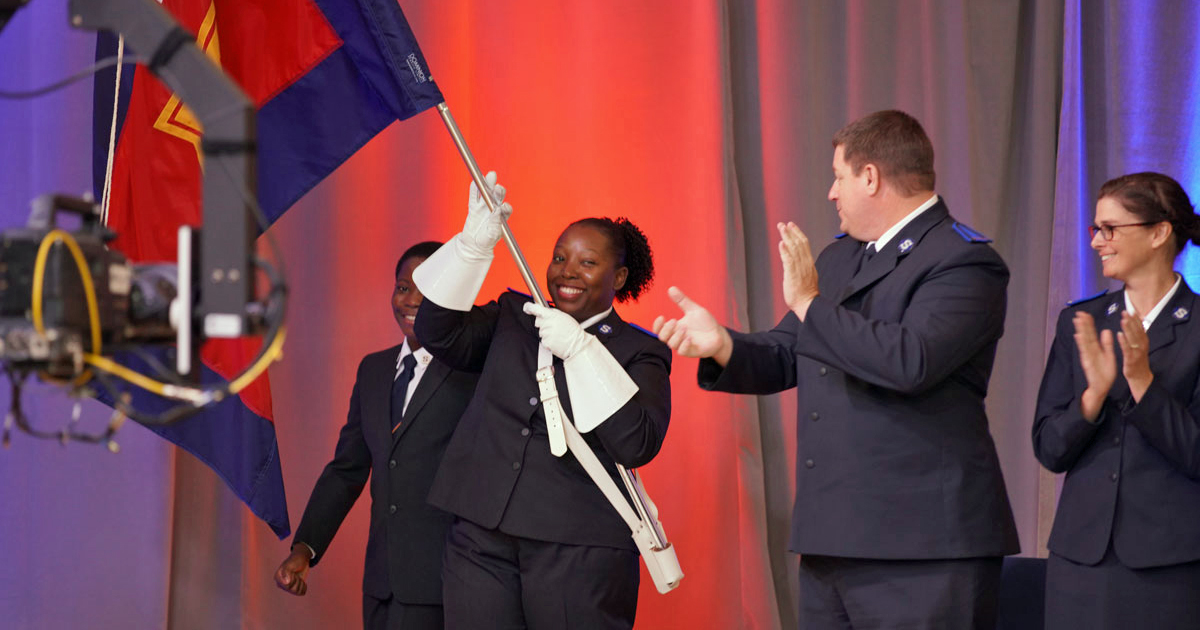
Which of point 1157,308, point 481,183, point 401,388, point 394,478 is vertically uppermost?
point 481,183

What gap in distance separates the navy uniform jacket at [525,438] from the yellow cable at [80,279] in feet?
4.89

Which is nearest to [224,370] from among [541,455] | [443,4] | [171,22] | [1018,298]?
[541,455]

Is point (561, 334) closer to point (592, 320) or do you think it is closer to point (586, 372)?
point (586, 372)

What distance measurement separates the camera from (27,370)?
4.82 ft

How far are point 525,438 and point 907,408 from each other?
103cm

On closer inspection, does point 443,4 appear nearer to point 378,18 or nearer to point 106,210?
point 378,18

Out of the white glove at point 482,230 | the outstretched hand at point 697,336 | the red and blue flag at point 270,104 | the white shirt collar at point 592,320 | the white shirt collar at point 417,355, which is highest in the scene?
the red and blue flag at point 270,104

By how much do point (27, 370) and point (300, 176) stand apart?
5.97 ft

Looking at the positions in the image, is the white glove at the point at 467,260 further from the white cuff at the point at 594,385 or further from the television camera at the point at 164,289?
the television camera at the point at 164,289

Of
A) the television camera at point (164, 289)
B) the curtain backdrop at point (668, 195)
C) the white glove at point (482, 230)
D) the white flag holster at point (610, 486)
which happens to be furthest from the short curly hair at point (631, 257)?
the television camera at point (164, 289)

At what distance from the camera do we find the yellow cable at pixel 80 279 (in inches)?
56.5

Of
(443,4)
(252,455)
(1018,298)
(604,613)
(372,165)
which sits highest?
(443,4)

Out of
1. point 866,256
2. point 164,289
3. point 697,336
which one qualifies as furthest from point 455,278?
point 164,289

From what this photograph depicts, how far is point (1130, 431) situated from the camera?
9.09 ft
